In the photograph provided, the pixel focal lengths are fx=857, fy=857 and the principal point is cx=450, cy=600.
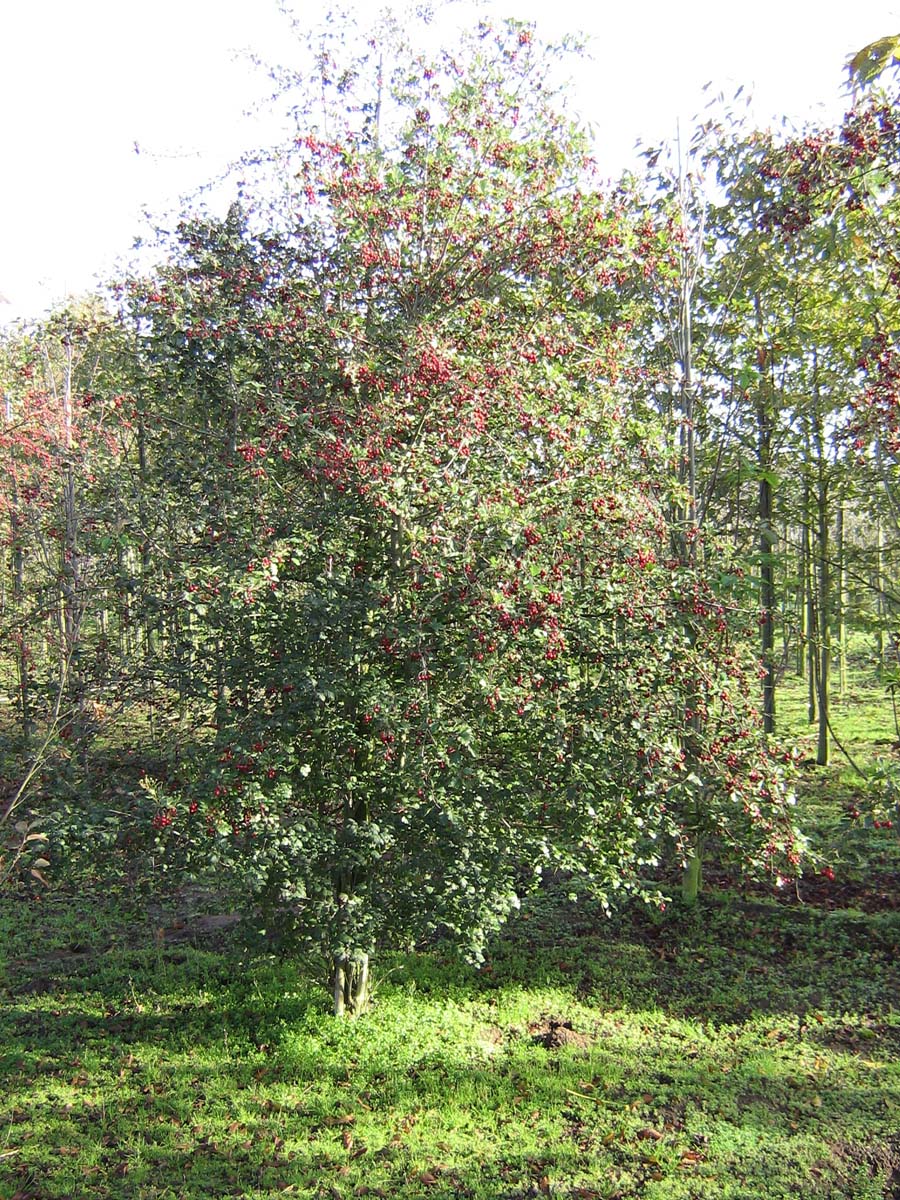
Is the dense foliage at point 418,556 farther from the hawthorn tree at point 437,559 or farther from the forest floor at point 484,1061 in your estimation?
the forest floor at point 484,1061

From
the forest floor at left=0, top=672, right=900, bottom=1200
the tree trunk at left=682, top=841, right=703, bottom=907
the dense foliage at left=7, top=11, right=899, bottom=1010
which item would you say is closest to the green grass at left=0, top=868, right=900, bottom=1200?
the forest floor at left=0, top=672, right=900, bottom=1200

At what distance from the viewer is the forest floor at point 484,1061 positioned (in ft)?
16.5

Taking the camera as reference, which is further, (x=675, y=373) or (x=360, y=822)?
(x=675, y=373)

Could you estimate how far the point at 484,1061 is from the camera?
20.3ft

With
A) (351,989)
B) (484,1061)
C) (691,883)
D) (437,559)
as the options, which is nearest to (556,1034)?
(484,1061)

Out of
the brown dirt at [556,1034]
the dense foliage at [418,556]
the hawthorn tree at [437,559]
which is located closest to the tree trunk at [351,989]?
the dense foliage at [418,556]

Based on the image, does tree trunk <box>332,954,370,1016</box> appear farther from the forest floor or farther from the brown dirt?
the brown dirt

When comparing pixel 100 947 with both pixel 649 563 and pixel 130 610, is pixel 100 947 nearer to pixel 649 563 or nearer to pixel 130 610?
pixel 130 610

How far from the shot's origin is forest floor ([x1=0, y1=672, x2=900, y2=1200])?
5016mm

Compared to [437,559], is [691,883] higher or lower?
→ lower

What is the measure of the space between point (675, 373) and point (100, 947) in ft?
26.4

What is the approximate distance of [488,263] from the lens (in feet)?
19.8

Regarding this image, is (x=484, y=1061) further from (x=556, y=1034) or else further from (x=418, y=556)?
(x=418, y=556)

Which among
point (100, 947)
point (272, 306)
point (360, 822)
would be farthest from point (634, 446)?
point (100, 947)
